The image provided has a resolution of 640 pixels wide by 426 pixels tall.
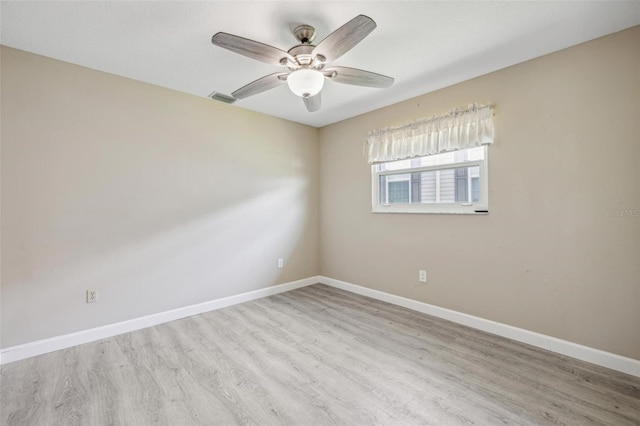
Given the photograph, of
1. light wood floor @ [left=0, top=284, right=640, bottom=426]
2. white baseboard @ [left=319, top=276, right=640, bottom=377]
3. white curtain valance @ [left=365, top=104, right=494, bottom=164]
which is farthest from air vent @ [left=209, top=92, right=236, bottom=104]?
white baseboard @ [left=319, top=276, right=640, bottom=377]

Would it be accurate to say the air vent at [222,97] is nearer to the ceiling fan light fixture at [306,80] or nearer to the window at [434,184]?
the ceiling fan light fixture at [306,80]

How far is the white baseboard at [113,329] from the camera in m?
2.18

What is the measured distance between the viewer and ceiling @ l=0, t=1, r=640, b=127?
1.74 meters

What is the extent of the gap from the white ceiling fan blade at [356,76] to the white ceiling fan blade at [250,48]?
1.09ft

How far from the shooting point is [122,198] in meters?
2.65

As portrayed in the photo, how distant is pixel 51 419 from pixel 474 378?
2591 millimetres

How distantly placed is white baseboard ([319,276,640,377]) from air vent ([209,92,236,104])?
291 cm

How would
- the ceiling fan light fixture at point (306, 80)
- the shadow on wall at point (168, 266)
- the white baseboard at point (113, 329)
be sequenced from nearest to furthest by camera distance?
the ceiling fan light fixture at point (306, 80) → the white baseboard at point (113, 329) → the shadow on wall at point (168, 266)

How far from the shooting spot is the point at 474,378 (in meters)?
1.91

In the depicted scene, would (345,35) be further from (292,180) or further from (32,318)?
(32,318)

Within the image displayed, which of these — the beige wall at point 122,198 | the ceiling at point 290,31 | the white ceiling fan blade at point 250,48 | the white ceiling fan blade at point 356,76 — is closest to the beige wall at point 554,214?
the ceiling at point 290,31

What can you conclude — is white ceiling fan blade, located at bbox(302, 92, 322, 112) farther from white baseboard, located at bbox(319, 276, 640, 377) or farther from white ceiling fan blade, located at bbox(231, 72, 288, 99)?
white baseboard, located at bbox(319, 276, 640, 377)

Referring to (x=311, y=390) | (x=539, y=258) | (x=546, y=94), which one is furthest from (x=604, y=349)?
(x=311, y=390)

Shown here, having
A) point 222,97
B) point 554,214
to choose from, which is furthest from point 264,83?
point 554,214
